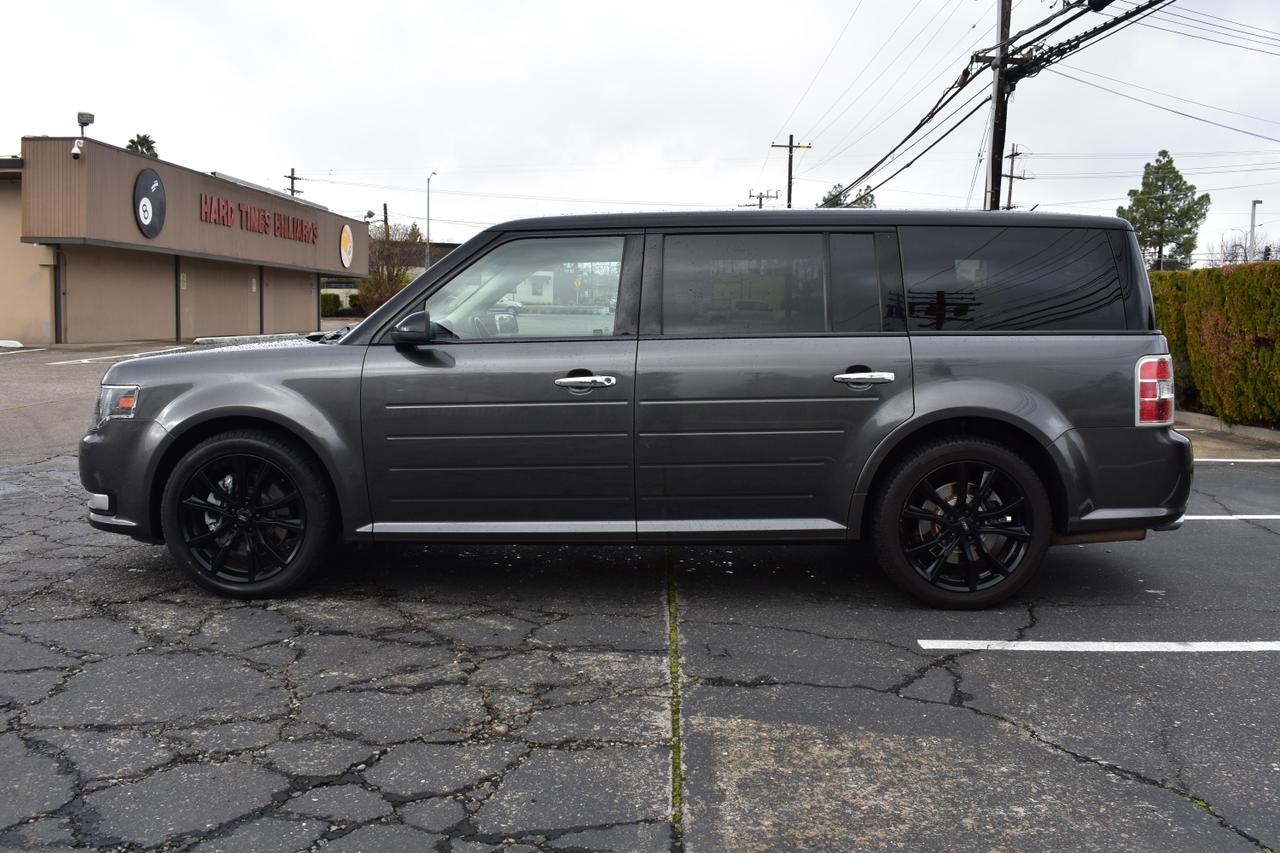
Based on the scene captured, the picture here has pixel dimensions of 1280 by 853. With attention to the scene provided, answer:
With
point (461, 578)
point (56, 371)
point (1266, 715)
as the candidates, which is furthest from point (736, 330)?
point (56, 371)

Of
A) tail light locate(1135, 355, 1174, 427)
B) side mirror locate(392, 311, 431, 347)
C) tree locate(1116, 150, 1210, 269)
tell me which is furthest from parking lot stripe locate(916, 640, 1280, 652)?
tree locate(1116, 150, 1210, 269)

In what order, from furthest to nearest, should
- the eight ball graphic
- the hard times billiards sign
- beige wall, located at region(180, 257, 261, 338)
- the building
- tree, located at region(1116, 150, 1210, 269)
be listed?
tree, located at region(1116, 150, 1210, 269) < beige wall, located at region(180, 257, 261, 338) < the hard times billiards sign < the eight ball graphic < the building

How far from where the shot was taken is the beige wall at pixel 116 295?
2630cm

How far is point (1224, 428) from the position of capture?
39.7 ft

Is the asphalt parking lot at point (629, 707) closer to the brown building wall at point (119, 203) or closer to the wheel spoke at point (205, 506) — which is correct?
the wheel spoke at point (205, 506)

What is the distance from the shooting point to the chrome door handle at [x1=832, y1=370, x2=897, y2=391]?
4.67 meters

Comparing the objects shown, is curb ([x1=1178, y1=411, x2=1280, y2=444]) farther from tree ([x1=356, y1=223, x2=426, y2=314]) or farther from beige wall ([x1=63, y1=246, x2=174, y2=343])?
tree ([x1=356, y1=223, x2=426, y2=314])

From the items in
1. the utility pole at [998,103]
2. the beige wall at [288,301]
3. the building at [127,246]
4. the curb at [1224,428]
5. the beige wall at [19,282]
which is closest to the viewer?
the curb at [1224,428]

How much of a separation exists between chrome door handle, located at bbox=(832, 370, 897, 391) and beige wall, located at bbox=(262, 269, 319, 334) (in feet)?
117

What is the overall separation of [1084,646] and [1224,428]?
30.2ft

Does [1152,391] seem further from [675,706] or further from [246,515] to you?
[246,515]

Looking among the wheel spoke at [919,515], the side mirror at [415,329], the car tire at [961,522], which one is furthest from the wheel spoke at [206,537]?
the wheel spoke at [919,515]

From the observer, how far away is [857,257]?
4.84 metres

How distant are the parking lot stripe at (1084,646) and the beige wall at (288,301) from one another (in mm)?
36332
